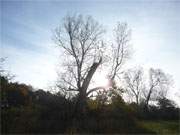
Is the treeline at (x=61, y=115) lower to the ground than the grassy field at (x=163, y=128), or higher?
higher

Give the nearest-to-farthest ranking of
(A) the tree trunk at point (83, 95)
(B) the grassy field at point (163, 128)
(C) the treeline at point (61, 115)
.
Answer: (C) the treeline at point (61, 115), (A) the tree trunk at point (83, 95), (B) the grassy field at point (163, 128)

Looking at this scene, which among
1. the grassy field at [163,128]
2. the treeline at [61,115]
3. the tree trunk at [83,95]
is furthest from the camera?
the grassy field at [163,128]

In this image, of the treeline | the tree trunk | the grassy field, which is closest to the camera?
the treeline

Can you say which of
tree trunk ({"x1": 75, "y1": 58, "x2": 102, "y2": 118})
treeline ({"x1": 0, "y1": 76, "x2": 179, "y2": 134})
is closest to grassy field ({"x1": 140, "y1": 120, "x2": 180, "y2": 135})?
treeline ({"x1": 0, "y1": 76, "x2": 179, "y2": 134})

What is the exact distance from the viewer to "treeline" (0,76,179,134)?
22047mm

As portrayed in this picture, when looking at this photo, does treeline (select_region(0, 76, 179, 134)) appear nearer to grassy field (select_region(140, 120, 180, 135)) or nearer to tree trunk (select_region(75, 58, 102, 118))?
tree trunk (select_region(75, 58, 102, 118))

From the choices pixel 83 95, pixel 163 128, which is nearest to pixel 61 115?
pixel 83 95

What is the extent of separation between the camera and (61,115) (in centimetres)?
2605

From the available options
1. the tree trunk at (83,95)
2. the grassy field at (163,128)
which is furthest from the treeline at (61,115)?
the grassy field at (163,128)

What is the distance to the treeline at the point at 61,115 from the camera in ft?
72.3

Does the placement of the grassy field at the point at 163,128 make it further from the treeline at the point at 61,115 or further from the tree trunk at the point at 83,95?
the tree trunk at the point at 83,95

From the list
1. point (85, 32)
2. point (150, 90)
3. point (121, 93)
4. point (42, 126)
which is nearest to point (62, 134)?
point (42, 126)

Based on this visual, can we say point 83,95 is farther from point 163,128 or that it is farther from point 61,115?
point 163,128

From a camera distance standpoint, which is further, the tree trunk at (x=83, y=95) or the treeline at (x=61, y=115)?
the tree trunk at (x=83, y=95)
